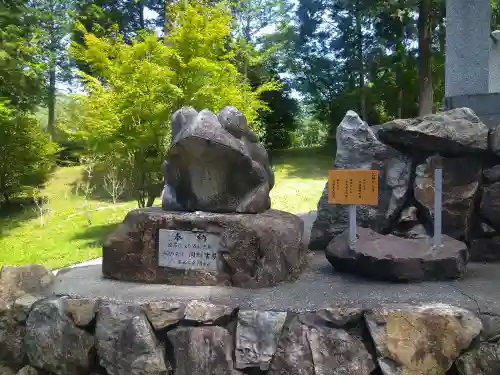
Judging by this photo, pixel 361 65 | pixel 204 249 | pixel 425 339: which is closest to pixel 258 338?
pixel 204 249

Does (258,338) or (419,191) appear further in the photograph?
(419,191)

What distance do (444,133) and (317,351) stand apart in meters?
2.22

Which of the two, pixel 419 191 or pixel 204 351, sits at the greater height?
pixel 419 191

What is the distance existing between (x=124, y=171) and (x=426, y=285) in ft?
25.6

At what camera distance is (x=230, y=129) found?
352cm

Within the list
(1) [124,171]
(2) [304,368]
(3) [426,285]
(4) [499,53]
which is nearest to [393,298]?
(3) [426,285]

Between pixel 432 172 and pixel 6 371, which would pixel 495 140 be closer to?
pixel 432 172

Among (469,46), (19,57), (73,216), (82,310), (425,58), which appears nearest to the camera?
(82,310)

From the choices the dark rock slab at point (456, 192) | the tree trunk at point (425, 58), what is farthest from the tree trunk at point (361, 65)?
the dark rock slab at point (456, 192)

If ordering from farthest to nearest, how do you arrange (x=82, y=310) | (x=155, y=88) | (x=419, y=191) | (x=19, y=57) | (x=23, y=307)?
1. (x=19, y=57)
2. (x=155, y=88)
3. (x=419, y=191)
4. (x=23, y=307)
5. (x=82, y=310)

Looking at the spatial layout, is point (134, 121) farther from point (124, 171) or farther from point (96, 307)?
point (96, 307)

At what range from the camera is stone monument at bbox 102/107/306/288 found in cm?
313

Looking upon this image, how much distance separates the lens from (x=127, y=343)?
9.19 ft

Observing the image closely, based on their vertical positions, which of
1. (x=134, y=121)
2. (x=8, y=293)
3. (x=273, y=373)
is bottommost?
(x=273, y=373)
